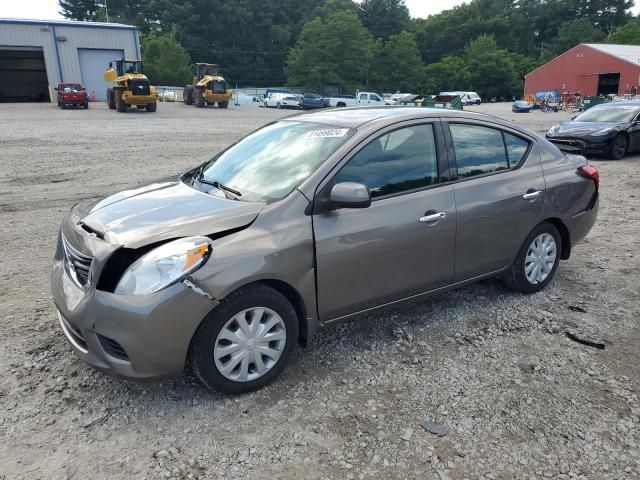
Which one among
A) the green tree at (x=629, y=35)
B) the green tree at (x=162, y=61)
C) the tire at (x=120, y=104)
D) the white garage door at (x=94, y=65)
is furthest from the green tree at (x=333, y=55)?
the tire at (x=120, y=104)

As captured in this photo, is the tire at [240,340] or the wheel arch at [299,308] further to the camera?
the wheel arch at [299,308]

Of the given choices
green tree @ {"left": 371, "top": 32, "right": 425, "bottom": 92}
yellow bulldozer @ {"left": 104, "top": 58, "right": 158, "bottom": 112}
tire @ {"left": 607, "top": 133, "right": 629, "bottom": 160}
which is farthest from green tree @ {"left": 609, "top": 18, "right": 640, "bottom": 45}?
tire @ {"left": 607, "top": 133, "right": 629, "bottom": 160}

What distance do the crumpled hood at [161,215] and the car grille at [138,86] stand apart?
27.7m

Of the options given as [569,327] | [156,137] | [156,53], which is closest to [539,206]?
[569,327]

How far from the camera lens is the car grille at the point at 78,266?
9.68ft

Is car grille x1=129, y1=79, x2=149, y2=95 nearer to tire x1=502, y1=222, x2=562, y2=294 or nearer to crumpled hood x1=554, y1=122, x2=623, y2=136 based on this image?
crumpled hood x1=554, y1=122, x2=623, y2=136

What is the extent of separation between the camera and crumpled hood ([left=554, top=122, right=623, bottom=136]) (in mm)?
12883

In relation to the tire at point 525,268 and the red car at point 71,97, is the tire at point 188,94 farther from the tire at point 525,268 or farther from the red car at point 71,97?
the tire at point 525,268

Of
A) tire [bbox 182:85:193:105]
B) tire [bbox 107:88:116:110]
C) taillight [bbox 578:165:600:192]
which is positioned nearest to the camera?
taillight [bbox 578:165:600:192]

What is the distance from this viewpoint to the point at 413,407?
309cm

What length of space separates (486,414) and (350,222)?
1.40 m

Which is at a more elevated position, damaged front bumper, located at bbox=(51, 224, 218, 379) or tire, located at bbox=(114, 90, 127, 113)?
tire, located at bbox=(114, 90, 127, 113)

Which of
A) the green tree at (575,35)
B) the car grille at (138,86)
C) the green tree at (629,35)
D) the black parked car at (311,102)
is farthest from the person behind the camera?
the green tree at (575,35)

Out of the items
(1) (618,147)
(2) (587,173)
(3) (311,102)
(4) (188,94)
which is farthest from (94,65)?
(2) (587,173)
